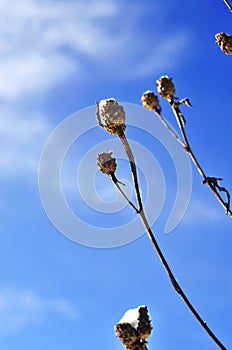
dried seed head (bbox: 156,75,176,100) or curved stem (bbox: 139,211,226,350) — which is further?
dried seed head (bbox: 156,75,176,100)

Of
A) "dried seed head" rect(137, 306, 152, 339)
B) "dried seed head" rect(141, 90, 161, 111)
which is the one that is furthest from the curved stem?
"dried seed head" rect(141, 90, 161, 111)

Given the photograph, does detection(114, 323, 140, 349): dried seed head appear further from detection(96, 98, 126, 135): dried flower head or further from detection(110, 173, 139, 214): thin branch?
detection(96, 98, 126, 135): dried flower head

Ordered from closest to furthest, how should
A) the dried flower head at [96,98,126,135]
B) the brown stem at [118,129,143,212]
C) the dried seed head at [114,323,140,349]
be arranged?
the dried seed head at [114,323,140,349], the brown stem at [118,129,143,212], the dried flower head at [96,98,126,135]

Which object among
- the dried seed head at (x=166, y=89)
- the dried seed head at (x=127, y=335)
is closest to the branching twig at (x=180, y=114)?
the dried seed head at (x=166, y=89)

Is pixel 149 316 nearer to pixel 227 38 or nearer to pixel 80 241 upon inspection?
pixel 80 241

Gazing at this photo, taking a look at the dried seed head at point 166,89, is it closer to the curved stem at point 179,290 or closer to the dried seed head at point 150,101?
the dried seed head at point 150,101

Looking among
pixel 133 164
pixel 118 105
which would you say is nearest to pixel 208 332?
pixel 133 164
